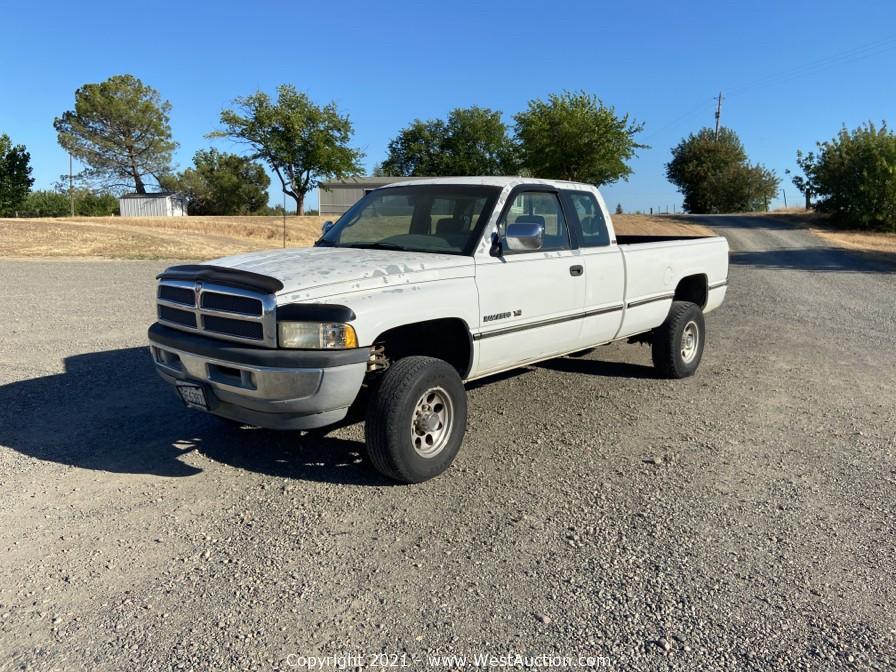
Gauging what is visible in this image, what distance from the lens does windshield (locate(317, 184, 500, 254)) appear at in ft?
16.5

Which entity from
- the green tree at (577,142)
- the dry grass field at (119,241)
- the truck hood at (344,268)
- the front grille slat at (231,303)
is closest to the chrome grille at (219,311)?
the front grille slat at (231,303)

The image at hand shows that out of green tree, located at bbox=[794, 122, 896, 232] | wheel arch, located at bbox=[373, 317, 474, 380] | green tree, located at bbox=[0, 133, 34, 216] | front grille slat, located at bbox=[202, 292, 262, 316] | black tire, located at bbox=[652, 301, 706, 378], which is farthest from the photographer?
green tree, located at bbox=[0, 133, 34, 216]

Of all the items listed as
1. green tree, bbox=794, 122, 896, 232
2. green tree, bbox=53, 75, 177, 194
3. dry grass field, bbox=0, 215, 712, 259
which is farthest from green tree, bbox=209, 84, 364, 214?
green tree, bbox=53, 75, 177, 194

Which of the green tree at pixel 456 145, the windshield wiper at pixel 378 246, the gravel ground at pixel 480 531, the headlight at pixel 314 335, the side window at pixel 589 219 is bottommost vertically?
the gravel ground at pixel 480 531

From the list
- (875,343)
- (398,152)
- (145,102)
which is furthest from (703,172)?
(875,343)

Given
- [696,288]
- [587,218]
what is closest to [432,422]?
[587,218]

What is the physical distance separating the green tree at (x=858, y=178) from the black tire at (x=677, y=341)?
33.3 metres

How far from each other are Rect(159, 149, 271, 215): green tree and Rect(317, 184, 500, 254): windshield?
206ft

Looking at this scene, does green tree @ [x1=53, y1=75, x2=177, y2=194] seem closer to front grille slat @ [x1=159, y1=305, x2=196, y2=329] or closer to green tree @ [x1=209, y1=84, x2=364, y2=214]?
green tree @ [x1=209, y1=84, x2=364, y2=214]

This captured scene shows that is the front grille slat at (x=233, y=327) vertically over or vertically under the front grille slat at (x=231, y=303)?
under

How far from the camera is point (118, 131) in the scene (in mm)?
69438

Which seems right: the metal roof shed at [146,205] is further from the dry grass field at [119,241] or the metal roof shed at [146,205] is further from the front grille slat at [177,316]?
the front grille slat at [177,316]

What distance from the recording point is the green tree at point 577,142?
126 feet

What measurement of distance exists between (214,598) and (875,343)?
345 inches
